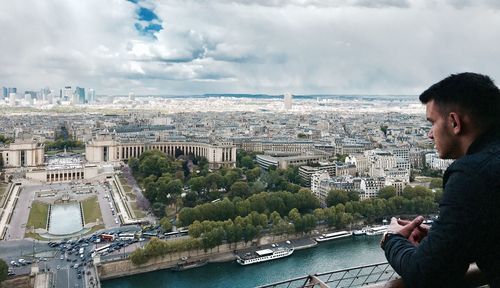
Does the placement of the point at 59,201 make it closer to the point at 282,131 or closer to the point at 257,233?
the point at 257,233

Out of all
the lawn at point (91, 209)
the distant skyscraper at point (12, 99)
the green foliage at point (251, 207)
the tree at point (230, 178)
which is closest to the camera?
the green foliage at point (251, 207)

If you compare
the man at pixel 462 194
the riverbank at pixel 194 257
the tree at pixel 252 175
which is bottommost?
Result: the riverbank at pixel 194 257

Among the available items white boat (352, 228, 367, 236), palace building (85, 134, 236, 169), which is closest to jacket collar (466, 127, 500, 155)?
white boat (352, 228, 367, 236)

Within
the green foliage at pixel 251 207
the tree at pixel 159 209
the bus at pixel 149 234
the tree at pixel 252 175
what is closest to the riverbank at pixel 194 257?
the green foliage at pixel 251 207

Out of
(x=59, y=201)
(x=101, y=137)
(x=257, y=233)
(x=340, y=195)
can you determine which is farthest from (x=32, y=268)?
(x=101, y=137)

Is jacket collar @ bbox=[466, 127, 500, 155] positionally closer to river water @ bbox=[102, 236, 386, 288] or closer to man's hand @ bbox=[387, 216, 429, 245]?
man's hand @ bbox=[387, 216, 429, 245]

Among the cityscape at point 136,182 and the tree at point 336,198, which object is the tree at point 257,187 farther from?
the tree at point 336,198

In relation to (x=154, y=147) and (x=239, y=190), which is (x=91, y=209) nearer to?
(x=239, y=190)
